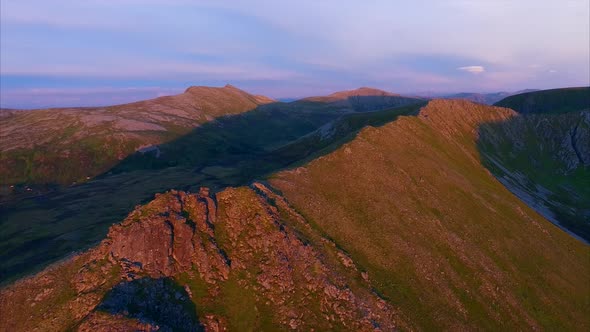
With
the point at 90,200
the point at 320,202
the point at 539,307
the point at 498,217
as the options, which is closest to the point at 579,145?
the point at 498,217

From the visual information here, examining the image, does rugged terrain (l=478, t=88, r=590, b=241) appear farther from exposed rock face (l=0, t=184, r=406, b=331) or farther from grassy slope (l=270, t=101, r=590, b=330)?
exposed rock face (l=0, t=184, r=406, b=331)

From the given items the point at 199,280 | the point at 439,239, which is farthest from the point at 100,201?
the point at 439,239

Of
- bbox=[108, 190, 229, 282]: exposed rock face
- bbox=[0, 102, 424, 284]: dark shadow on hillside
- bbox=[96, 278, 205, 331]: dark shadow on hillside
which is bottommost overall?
bbox=[0, 102, 424, 284]: dark shadow on hillside

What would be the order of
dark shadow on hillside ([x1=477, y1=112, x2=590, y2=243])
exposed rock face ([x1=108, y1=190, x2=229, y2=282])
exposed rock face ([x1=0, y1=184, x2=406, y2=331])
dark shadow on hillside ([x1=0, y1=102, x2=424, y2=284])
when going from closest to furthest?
exposed rock face ([x1=0, y1=184, x2=406, y2=331]) < exposed rock face ([x1=108, y1=190, x2=229, y2=282]) < dark shadow on hillside ([x1=0, y1=102, x2=424, y2=284]) < dark shadow on hillside ([x1=477, y1=112, x2=590, y2=243])

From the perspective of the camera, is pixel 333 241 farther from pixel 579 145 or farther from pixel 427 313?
pixel 579 145

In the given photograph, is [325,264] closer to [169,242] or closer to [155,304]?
[169,242]

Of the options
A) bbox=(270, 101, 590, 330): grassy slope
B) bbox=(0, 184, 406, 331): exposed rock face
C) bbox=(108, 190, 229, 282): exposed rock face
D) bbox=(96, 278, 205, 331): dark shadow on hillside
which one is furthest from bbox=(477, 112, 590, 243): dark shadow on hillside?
bbox=(96, 278, 205, 331): dark shadow on hillside

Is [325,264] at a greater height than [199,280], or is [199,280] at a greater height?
[199,280]
